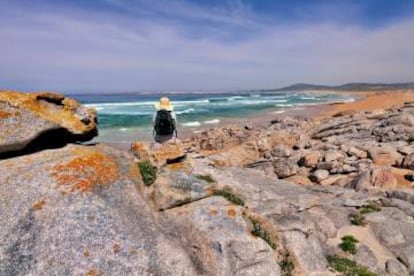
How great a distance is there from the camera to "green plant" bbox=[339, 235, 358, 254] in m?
10.2

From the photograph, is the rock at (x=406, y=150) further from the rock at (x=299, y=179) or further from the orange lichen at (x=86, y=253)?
the orange lichen at (x=86, y=253)

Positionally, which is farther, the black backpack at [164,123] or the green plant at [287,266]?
the black backpack at [164,123]

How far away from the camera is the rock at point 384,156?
79.4 ft

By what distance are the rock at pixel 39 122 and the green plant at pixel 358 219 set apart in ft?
25.8

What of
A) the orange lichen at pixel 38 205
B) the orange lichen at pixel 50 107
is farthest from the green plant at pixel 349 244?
the orange lichen at pixel 38 205

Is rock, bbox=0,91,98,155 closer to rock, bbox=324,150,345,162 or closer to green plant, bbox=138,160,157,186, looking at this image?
green plant, bbox=138,160,157,186

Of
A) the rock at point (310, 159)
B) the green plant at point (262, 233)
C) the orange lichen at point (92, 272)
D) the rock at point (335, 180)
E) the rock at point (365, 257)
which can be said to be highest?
the orange lichen at point (92, 272)

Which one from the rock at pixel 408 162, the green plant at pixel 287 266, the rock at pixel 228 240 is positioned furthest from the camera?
the rock at pixel 408 162

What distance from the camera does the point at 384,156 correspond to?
24.9 meters

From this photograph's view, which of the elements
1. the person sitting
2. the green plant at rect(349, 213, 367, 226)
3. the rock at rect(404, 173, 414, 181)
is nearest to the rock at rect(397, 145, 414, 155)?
the rock at rect(404, 173, 414, 181)

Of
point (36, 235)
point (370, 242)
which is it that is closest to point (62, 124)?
point (36, 235)

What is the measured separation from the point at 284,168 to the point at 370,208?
9739 millimetres

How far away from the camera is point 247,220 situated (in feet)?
29.1

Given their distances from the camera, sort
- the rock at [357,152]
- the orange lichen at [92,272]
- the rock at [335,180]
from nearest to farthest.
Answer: the orange lichen at [92,272]
the rock at [335,180]
the rock at [357,152]
